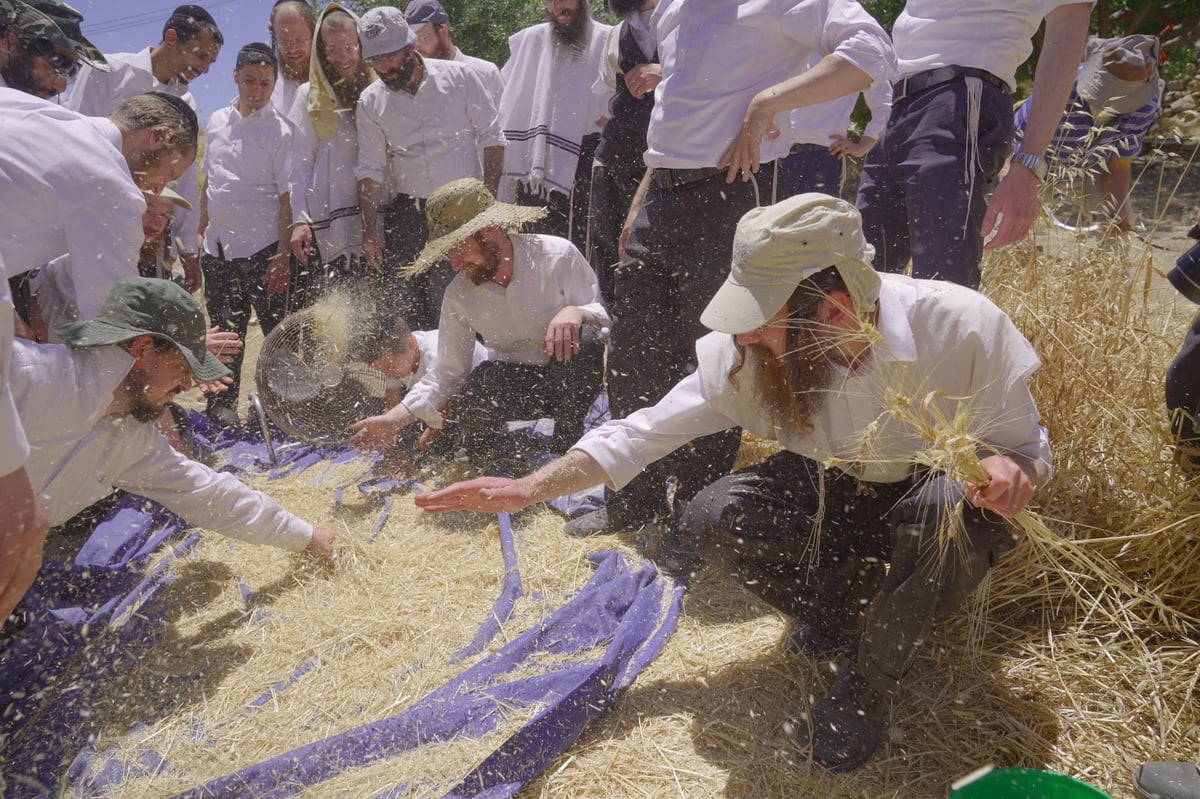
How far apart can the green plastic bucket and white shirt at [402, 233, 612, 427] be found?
2.51m

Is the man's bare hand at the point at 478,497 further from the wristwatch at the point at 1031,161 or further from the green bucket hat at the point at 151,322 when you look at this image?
the wristwatch at the point at 1031,161

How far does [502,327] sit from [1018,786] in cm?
281

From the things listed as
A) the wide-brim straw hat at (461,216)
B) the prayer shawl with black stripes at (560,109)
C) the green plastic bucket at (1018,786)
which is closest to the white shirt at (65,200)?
the wide-brim straw hat at (461,216)

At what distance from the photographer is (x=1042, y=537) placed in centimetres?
219

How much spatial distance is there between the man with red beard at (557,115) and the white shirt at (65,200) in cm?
220

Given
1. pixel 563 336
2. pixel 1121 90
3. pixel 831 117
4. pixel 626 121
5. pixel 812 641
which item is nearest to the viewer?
pixel 812 641

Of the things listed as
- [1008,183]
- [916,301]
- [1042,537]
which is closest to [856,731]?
[1042,537]

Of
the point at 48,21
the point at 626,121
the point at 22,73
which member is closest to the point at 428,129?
the point at 626,121

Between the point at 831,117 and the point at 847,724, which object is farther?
the point at 831,117

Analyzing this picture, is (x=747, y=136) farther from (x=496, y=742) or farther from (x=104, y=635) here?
(x=104, y=635)

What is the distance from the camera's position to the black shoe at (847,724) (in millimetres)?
2096

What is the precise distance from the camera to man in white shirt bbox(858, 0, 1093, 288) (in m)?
2.50

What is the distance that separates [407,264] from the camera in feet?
15.8

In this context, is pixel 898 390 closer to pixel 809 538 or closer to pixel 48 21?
pixel 809 538
